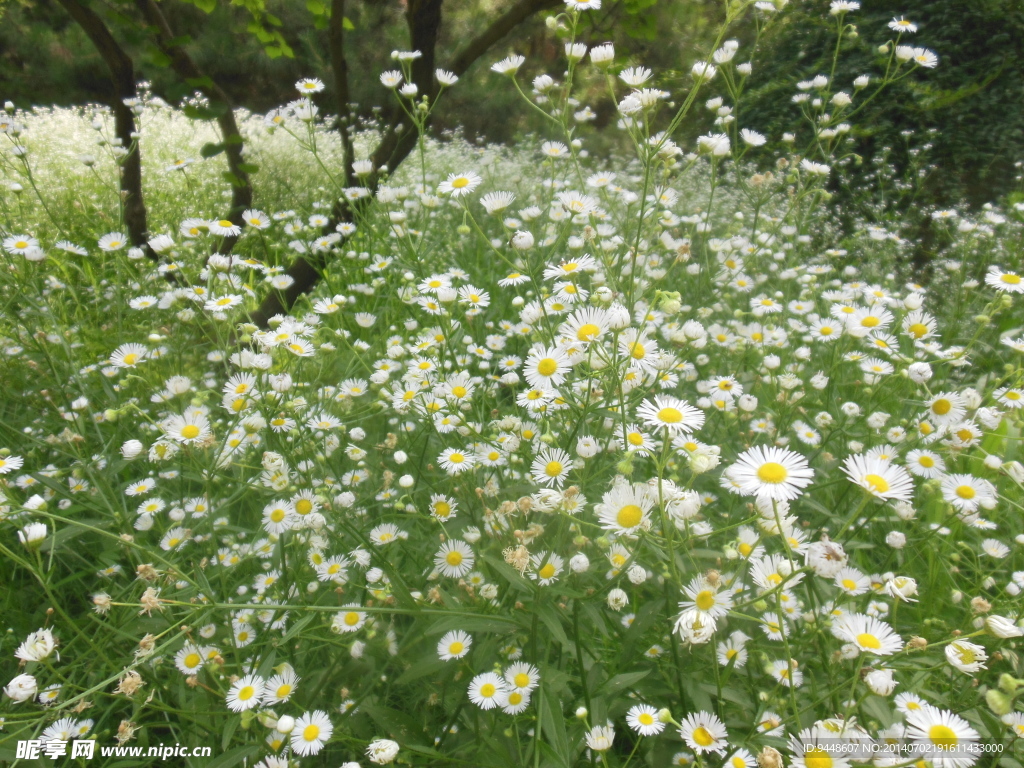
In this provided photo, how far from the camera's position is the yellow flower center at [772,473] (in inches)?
40.2

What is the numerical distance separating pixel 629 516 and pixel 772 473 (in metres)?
0.25

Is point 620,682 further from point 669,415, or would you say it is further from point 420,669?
point 669,415

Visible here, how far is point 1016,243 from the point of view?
423 centimetres

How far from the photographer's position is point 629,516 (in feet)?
3.56

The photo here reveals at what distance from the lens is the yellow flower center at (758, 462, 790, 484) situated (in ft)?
3.35

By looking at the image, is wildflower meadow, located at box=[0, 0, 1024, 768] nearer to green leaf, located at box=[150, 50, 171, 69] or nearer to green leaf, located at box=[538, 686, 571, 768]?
green leaf, located at box=[538, 686, 571, 768]

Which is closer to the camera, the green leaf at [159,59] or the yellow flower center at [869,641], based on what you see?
the yellow flower center at [869,641]

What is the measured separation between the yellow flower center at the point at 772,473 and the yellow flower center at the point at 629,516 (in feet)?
0.69

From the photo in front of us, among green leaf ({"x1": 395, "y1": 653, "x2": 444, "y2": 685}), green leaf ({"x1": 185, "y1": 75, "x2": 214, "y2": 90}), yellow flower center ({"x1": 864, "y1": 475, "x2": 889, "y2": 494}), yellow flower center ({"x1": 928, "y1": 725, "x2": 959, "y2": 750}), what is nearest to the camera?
yellow flower center ({"x1": 928, "y1": 725, "x2": 959, "y2": 750})

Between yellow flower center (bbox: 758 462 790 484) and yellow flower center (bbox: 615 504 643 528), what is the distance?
0.21 metres

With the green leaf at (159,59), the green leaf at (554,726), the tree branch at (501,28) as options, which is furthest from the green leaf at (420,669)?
the tree branch at (501,28)

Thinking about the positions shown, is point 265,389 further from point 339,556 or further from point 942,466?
point 942,466

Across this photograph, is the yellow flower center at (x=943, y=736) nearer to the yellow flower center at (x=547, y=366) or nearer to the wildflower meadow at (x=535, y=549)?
the wildflower meadow at (x=535, y=549)

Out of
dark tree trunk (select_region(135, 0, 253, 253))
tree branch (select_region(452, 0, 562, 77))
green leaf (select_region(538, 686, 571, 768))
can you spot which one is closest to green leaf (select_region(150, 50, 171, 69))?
dark tree trunk (select_region(135, 0, 253, 253))
